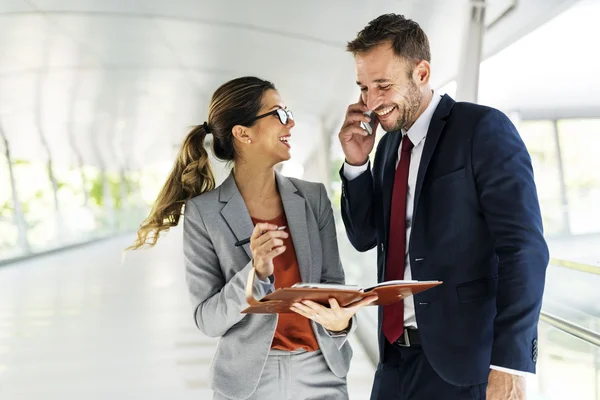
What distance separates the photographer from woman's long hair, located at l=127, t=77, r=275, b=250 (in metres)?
2.78

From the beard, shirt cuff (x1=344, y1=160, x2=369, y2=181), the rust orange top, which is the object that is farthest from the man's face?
the rust orange top

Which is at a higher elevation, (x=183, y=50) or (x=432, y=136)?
(x=183, y=50)

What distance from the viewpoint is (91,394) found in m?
5.83

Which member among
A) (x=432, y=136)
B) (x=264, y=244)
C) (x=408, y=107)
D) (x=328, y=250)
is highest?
(x=408, y=107)

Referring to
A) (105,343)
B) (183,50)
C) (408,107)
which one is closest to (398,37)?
(408,107)

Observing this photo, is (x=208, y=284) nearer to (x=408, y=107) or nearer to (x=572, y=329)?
(x=408, y=107)

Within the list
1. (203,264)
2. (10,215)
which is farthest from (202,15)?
(10,215)

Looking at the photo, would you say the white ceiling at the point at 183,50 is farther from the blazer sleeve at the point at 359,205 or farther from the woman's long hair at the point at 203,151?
the woman's long hair at the point at 203,151

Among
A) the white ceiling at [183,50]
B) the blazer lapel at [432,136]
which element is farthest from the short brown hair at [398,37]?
the white ceiling at [183,50]

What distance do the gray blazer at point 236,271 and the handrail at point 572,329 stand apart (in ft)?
3.49

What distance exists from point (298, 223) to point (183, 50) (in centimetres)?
1071

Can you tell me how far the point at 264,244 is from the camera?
2131 millimetres

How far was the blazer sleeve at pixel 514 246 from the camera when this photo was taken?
2102 millimetres

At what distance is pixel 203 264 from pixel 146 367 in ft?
14.8
